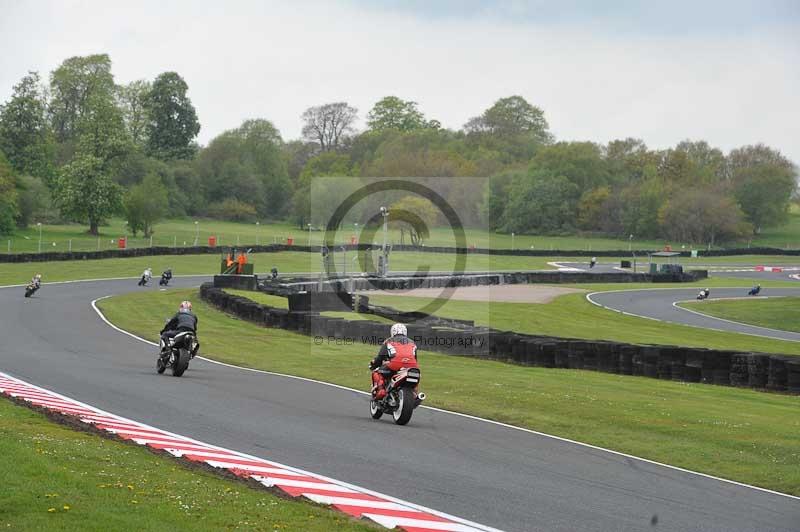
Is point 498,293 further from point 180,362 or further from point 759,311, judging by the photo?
point 180,362

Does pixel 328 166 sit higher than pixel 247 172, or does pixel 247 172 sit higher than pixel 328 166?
pixel 328 166

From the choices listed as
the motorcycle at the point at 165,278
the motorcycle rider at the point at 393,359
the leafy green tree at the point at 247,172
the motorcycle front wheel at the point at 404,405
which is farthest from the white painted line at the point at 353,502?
the leafy green tree at the point at 247,172

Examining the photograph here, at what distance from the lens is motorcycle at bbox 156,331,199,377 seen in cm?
2166

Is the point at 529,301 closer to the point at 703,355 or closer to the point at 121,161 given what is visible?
the point at 703,355

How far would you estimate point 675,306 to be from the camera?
54.5m

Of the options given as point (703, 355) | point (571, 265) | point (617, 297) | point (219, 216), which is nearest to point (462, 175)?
point (219, 216)

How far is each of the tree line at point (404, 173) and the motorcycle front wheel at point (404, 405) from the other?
87163mm

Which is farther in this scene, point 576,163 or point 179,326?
point 576,163

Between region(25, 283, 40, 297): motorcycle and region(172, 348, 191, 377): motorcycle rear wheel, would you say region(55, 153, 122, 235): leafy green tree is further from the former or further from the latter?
region(172, 348, 191, 377): motorcycle rear wheel

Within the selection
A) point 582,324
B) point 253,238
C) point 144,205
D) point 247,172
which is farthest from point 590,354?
point 247,172

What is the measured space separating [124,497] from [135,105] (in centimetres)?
14773

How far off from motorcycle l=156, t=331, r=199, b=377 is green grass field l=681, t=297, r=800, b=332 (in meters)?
30.4

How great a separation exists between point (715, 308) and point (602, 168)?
98676mm

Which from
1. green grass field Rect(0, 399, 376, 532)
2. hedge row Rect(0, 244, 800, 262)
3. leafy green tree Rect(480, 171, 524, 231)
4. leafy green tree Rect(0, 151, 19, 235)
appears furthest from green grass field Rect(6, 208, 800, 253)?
green grass field Rect(0, 399, 376, 532)
